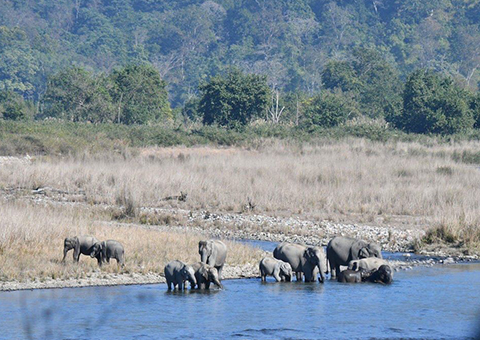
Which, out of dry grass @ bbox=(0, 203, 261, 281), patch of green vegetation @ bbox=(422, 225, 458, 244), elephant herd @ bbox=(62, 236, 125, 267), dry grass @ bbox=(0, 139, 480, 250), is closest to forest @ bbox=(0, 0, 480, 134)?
dry grass @ bbox=(0, 139, 480, 250)

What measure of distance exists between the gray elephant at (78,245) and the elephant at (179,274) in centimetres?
182

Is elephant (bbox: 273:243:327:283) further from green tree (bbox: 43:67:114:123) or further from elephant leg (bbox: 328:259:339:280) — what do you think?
green tree (bbox: 43:67:114:123)

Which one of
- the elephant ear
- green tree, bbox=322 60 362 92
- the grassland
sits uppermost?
green tree, bbox=322 60 362 92

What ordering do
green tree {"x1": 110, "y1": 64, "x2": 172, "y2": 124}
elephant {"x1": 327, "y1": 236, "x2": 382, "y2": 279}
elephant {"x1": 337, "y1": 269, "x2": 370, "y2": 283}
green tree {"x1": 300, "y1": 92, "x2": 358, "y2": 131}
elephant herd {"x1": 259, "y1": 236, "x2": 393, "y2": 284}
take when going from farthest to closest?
green tree {"x1": 110, "y1": 64, "x2": 172, "y2": 124}
green tree {"x1": 300, "y1": 92, "x2": 358, "y2": 131}
elephant {"x1": 327, "y1": 236, "x2": 382, "y2": 279}
elephant {"x1": 337, "y1": 269, "x2": 370, "y2": 283}
elephant herd {"x1": 259, "y1": 236, "x2": 393, "y2": 284}

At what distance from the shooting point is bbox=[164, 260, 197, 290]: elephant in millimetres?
16094

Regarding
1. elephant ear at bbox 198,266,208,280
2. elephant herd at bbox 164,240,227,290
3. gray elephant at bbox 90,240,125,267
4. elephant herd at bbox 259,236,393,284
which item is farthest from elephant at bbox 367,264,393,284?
gray elephant at bbox 90,240,125,267

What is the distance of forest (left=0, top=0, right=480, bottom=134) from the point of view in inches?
2808

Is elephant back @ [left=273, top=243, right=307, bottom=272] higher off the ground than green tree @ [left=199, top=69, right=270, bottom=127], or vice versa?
green tree @ [left=199, top=69, right=270, bottom=127]

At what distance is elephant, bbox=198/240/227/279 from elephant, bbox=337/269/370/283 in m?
2.15

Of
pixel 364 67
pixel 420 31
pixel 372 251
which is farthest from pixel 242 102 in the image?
pixel 420 31

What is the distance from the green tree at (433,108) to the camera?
2106 inches

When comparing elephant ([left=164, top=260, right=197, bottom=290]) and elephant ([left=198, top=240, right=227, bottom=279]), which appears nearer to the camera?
elephant ([left=164, top=260, right=197, bottom=290])

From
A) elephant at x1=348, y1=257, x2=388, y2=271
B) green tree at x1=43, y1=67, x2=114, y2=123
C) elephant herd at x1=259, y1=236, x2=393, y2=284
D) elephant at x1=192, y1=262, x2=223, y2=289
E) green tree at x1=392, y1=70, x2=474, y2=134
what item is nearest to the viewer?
elephant at x1=192, y1=262, x2=223, y2=289

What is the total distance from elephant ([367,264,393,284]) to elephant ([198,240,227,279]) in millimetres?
2740
